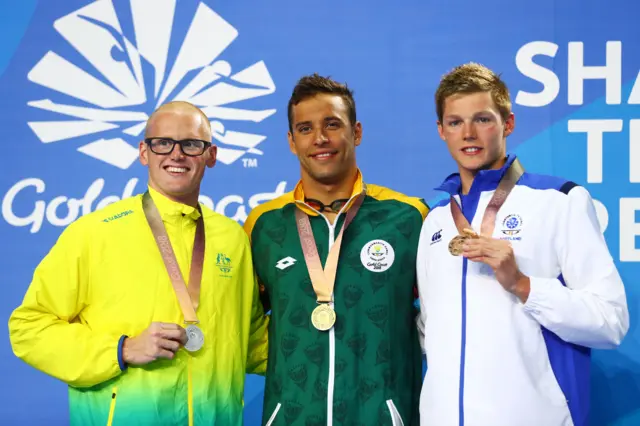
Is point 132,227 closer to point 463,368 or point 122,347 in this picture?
point 122,347

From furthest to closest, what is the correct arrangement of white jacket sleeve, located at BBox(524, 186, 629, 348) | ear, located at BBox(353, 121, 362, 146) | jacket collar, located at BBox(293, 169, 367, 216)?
ear, located at BBox(353, 121, 362, 146) → jacket collar, located at BBox(293, 169, 367, 216) → white jacket sleeve, located at BBox(524, 186, 629, 348)

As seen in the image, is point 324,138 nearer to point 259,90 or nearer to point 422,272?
point 422,272

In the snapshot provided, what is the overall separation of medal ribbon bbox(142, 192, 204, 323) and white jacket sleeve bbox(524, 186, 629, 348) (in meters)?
1.09

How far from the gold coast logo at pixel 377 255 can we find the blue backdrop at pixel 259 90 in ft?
3.47

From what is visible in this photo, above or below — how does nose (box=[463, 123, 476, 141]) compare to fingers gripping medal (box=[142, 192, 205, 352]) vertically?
above

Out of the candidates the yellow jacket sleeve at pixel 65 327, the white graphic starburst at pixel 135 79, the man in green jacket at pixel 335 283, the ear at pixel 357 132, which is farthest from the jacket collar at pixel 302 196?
the white graphic starburst at pixel 135 79

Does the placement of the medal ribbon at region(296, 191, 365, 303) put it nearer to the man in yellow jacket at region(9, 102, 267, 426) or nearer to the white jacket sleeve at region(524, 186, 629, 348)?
the man in yellow jacket at region(9, 102, 267, 426)

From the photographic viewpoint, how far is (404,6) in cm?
380

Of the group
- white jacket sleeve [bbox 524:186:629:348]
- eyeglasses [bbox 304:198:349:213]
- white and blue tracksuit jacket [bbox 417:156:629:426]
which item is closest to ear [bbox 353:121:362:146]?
eyeglasses [bbox 304:198:349:213]

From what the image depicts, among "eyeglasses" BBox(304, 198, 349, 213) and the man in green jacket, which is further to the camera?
"eyeglasses" BBox(304, 198, 349, 213)

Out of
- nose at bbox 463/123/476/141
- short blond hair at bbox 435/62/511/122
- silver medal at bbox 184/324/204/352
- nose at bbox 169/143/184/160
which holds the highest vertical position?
short blond hair at bbox 435/62/511/122

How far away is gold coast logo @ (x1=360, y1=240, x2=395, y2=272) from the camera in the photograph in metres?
2.73

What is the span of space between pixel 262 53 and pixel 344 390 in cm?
194

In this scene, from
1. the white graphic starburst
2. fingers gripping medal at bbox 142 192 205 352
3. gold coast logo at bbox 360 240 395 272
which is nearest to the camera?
fingers gripping medal at bbox 142 192 205 352
